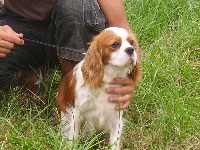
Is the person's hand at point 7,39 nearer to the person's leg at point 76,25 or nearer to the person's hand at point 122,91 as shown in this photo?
the person's leg at point 76,25

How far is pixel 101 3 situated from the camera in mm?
3451

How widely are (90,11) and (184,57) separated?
117cm

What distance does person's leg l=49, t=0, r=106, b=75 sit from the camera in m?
3.35

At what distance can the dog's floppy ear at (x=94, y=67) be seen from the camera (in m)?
2.97

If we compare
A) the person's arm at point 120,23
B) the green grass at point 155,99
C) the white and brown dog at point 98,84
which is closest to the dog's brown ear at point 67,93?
the white and brown dog at point 98,84

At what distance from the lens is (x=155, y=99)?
3646 millimetres

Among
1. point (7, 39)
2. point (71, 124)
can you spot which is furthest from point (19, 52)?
point (71, 124)

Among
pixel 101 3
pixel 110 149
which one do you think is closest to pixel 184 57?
pixel 101 3

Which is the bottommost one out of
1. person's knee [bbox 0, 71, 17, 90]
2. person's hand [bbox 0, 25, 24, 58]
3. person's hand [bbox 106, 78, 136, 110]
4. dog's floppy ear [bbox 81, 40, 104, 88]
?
person's knee [bbox 0, 71, 17, 90]

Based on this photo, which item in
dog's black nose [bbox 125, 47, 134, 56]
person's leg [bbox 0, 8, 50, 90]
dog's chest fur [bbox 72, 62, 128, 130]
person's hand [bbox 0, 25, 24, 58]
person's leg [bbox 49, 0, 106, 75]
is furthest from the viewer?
person's leg [bbox 0, 8, 50, 90]

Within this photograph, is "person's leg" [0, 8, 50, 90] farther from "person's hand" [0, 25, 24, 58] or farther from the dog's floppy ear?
the dog's floppy ear

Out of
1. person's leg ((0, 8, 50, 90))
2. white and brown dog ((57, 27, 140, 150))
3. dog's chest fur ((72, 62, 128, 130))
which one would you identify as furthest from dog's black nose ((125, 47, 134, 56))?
person's leg ((0, 8, 50, 90))

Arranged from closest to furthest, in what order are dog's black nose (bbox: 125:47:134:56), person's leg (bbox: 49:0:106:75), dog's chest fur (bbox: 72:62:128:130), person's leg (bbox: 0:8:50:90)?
1. dog's black nose (bbox: 125:47:134:56)
2. dog's chest fur (bbox: 72:62:128:130)
3. person's leg (bbox: 49:0:106:75)
4. person's leg (bbox: 0:8:50:90)

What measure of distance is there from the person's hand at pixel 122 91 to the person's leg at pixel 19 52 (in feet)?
2.67
